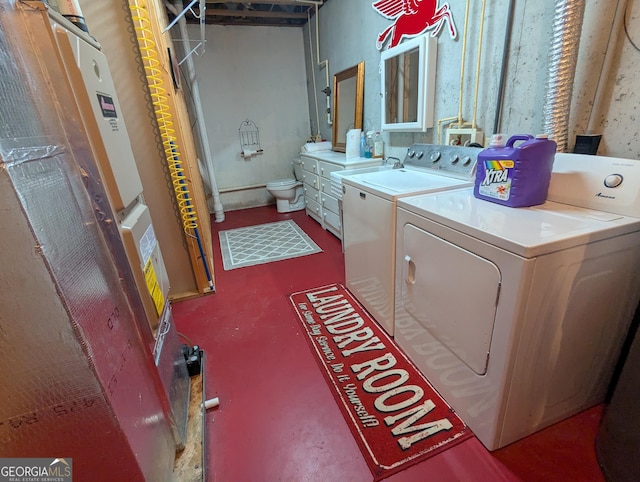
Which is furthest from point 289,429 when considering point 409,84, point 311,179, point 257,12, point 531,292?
point 257,12

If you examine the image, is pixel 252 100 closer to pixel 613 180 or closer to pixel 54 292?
pixel 613 180

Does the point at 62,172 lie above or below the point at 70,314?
above

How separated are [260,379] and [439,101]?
7.11 feet

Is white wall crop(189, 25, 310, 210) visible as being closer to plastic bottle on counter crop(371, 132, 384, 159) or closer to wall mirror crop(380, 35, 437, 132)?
plastic bottle on counter crop(371, 132, 384, 159)

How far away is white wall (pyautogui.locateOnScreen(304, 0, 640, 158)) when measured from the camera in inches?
46.9

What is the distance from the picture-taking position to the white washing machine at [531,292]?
942 mm

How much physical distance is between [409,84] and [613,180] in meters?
1.65

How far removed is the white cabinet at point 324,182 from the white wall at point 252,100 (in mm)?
830

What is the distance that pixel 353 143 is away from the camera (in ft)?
10.1

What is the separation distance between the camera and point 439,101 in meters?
2.14

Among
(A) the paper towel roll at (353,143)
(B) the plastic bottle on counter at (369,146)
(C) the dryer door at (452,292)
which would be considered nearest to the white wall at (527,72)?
(B) the plastic bottle on counter at (369,146)

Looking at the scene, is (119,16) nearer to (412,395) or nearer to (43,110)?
(43,110)

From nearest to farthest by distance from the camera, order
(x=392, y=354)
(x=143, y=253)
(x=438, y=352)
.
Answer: (x=143, y=253), (x=438, y=352), (x=392, y=354)

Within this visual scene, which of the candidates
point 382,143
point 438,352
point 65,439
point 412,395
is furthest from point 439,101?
point 65,439
